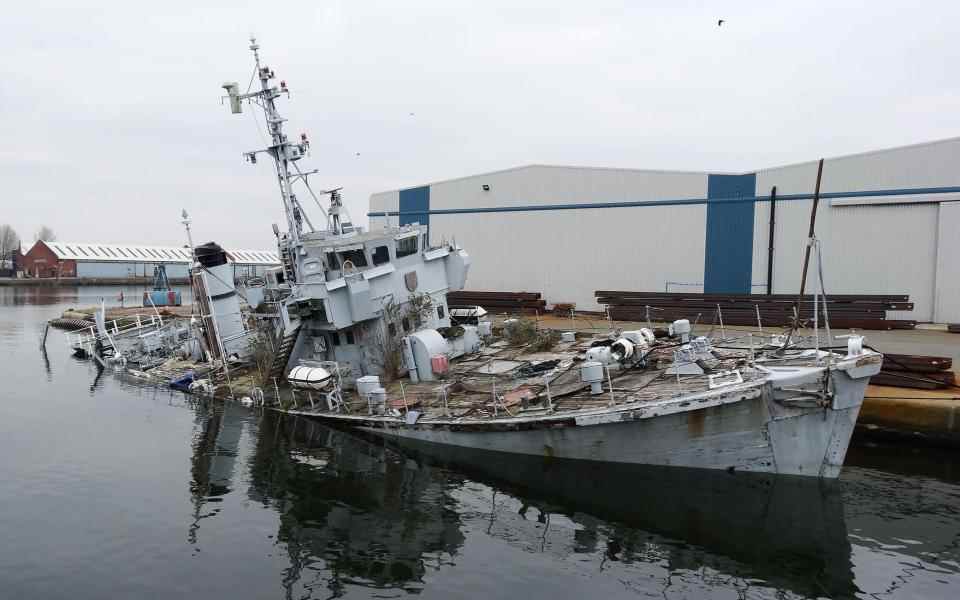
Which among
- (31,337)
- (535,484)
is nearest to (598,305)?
(535,484)

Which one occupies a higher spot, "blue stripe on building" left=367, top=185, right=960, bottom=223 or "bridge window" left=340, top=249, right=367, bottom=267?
"blue stripe on building" left=367, top=185, right=960, bottom=223

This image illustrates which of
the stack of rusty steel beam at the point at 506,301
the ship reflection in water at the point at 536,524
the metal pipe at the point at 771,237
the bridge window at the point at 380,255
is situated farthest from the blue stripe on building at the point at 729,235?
the bridge window at the point at 380,255

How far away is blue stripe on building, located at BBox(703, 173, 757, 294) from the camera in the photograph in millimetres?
31953

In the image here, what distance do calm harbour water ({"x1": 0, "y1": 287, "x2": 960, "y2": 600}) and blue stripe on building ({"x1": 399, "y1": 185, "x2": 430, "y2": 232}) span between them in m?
25.8

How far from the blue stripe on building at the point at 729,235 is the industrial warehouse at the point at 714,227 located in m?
0.05

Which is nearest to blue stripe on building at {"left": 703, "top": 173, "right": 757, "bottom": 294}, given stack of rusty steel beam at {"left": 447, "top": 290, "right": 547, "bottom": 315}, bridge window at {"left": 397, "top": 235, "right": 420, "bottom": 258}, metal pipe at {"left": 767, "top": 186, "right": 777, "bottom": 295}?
metal pipe at {"left": 767, "top": 186, "right": 777, "bottom": 295}

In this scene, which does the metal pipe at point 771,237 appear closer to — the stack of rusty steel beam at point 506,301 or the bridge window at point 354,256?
the stack of rusty steel beam at point 506,301

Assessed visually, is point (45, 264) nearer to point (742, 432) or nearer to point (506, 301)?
point (506, 301)

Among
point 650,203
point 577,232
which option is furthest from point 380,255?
point 650,203

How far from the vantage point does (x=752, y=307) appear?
29328 millimetres

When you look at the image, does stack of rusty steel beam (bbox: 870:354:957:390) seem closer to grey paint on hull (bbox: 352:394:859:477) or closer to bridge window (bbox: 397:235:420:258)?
grey paint on hull (bbox: 352:394:859:477)

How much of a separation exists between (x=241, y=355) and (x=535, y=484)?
58.3 ft

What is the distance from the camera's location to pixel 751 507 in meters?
13.4

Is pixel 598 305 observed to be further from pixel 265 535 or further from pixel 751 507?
pixel 265 535
